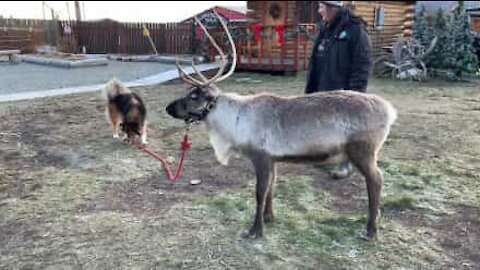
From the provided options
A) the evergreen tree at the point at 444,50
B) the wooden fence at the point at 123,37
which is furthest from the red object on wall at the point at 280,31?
the wooden fence at the point at 123,37

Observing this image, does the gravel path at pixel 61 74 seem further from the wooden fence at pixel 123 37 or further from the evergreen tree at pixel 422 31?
the evergreen tree at pixel 422 31

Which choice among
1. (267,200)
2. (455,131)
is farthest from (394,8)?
(267,200)

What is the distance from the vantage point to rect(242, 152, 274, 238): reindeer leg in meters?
3.42

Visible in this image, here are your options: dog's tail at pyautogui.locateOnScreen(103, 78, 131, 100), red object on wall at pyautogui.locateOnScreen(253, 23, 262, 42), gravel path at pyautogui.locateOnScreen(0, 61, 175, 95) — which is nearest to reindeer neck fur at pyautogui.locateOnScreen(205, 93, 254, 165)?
dog's tail at pyautogui.locateOnScreen(103, 78, 131, 100)

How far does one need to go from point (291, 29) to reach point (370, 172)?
10.8 meters

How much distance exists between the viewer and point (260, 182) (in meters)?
3.48

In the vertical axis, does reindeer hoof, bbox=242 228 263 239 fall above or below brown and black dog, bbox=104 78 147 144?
below

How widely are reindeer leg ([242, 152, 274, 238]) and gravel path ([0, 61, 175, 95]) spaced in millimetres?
8269

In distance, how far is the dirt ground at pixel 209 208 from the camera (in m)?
3.37

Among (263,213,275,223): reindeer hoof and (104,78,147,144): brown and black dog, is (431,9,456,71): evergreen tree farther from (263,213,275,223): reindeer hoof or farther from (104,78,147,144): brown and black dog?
(263,213,275,223): reindeer hoof

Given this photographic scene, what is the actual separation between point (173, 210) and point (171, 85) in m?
7.87

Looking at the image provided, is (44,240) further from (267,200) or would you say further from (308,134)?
(308,134)

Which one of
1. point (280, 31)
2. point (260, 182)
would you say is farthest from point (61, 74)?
point (260, 182)

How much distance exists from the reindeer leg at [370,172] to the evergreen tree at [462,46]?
1162 centimetres
